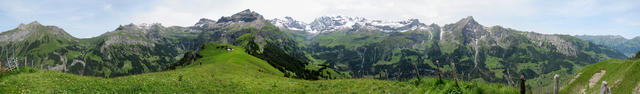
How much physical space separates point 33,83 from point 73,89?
9.65 ft

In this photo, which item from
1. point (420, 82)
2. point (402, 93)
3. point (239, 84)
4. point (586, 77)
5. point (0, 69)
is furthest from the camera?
point (586, 77)

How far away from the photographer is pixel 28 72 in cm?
2881

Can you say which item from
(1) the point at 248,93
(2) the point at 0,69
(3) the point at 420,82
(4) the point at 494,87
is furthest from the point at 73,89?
(4) the point at 494,87

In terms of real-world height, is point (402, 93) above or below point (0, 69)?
below

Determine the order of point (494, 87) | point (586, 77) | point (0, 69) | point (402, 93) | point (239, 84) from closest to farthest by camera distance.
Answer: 1. point (494, 87)
2. point (402, 93)
3. point (0, 69)
4. point (239, 84)
5. point (586, 77)

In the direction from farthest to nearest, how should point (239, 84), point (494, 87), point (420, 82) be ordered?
point (239, 84)
point (420, 82)
point (494, 87)

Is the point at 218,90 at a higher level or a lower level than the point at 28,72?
lower

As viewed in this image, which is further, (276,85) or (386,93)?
(276,85)

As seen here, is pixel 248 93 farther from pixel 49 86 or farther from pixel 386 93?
pixel 49 86

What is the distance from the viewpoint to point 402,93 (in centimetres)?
2373

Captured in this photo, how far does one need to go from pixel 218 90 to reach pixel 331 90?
1178 centimetres

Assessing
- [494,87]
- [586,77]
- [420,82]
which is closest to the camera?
[494,87]

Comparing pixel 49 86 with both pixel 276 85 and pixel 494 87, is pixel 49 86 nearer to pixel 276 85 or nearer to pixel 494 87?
pixel 276 85

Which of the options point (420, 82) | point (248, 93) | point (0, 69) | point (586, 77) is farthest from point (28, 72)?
point (586, 77)
